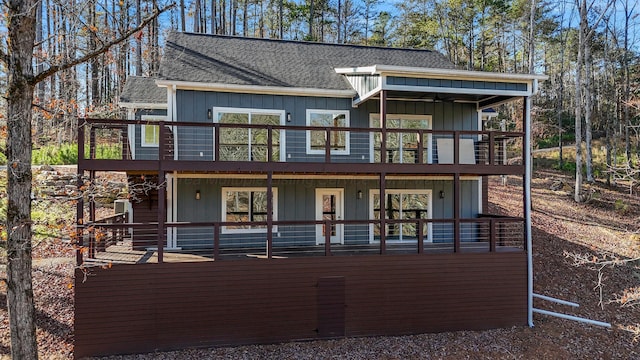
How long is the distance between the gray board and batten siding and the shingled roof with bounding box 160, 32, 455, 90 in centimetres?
276

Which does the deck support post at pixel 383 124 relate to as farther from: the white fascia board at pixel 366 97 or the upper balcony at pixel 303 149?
the white fascia board at pixel 366 97

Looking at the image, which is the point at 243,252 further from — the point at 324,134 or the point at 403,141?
the point at 403,141

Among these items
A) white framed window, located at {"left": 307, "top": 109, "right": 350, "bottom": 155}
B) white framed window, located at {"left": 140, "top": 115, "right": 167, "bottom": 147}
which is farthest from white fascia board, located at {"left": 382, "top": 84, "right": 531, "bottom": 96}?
white framed window, located at {"left": 140, "top": 115, "right": 167, "bottom": 147}

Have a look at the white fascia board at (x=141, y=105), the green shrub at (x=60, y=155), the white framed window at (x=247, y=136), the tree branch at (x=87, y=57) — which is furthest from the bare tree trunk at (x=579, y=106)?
the green shrub at (x=60, y=155)

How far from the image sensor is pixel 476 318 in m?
9.87

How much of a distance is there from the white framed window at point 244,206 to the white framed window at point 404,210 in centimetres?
309

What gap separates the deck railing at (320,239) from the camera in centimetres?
966

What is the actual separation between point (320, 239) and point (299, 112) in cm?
366

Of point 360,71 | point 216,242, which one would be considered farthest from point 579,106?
point 216,242

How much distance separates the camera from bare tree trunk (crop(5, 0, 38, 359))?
668 centimetres

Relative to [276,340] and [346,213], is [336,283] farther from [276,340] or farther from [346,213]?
[346,213]

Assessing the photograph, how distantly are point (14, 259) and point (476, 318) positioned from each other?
30.9ft

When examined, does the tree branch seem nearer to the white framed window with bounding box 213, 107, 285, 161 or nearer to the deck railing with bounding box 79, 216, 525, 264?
the deck railing with bounding box 79, 216, 525, 264

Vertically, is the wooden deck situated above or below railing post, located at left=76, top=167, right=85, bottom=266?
below
